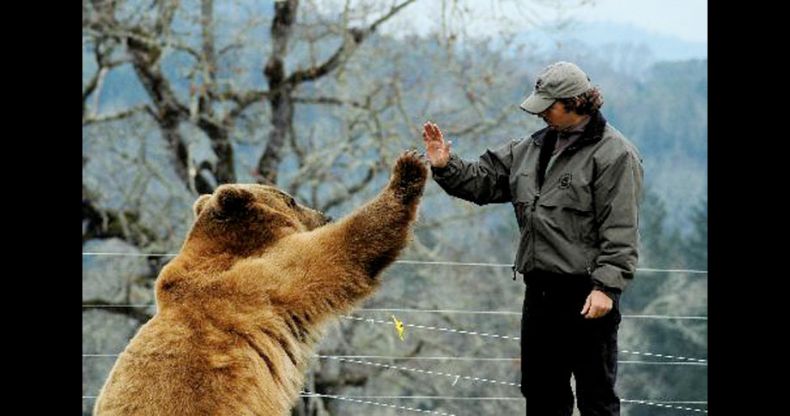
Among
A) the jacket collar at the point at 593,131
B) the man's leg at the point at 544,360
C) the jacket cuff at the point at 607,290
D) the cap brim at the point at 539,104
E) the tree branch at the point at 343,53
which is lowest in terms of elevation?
the man's leg at the point at 544,360

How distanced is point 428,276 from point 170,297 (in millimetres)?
9022

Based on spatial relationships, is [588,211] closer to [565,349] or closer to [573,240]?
[573,240]

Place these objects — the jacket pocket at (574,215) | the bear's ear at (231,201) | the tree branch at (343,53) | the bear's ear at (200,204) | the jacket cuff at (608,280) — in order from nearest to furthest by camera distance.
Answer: the jacket cuff at (608,280)
the jacket pocket at (574,215)
the bear's ear at (231,201)
the bear's ear at (200,204)
the tree branch at (343,53)

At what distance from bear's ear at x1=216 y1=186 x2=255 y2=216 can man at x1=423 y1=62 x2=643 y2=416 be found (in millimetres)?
955

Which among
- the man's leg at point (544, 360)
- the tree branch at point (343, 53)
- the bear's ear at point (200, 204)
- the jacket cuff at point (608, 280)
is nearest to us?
the jacket cuff at point (608, 280)

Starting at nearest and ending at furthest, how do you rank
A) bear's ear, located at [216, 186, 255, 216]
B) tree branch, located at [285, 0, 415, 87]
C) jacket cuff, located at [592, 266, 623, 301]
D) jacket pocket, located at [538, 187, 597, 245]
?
1. jacket cuff, located at [592, 266, 623, 301]
2. jacket pocket, located at [538, 187, 597, 245]
3. bear's ear, located at [216, 186, 255, 216]
4. tree branch, located at [285, 0, 415, 87]

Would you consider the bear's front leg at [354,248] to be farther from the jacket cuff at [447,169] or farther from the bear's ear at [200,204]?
the bear's ear at [200,204]

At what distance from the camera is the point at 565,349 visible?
3.60 metres

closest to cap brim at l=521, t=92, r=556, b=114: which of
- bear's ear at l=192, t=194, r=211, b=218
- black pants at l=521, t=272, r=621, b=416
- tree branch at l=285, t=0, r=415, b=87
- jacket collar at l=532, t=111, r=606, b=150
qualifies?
jacket collar at l=532, t=111, r=606, b=150

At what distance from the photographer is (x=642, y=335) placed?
557 inches

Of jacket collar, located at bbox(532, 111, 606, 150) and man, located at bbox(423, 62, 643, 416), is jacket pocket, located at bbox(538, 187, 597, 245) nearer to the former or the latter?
man, located at bbox(423, 62, 643, 416)

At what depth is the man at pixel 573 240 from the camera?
3.43 metres

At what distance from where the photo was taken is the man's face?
357 centimetres

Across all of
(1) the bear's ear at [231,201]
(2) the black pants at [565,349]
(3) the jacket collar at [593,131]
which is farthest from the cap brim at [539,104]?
(1) the bear's ear at [231,201]
